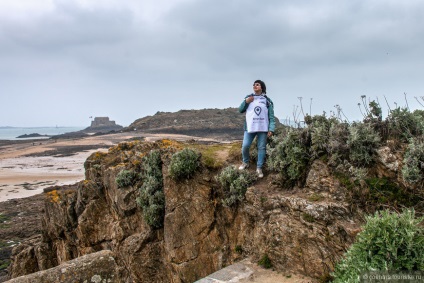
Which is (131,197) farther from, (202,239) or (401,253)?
(401,253)

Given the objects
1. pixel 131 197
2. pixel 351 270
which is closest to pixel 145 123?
pixel 131 197

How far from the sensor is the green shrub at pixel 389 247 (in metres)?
4.05

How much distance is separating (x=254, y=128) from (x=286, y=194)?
200 centimetres

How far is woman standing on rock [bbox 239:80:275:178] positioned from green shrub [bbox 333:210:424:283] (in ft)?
12.8

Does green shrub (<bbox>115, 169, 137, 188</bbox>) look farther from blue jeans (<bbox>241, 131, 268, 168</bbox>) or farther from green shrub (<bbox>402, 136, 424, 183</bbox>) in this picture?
green shrub (<bbox>402, 136, 424, 183</bbox>)

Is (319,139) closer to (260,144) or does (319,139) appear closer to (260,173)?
(260,144)

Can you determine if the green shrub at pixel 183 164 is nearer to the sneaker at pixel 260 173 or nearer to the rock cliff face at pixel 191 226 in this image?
the rock cliff face at pixel 191 226

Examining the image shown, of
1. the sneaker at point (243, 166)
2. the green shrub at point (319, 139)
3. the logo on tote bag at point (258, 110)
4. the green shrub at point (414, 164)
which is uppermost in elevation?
the logo on tote bag at point (258, 110)

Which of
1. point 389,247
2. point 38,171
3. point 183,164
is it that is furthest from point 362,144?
point 38,171

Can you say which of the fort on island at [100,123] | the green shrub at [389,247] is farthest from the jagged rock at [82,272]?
the fort on island at [100,123]

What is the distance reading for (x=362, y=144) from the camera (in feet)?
21.5

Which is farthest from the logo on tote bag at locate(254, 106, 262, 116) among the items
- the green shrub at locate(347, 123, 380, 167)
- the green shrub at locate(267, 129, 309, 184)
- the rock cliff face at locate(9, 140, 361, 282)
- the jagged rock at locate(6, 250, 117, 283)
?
the jagged rock at locate(6, 250, 117, 283)

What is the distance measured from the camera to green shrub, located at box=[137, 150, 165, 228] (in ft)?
31.3

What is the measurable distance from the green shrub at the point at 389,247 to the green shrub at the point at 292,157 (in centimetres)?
288
